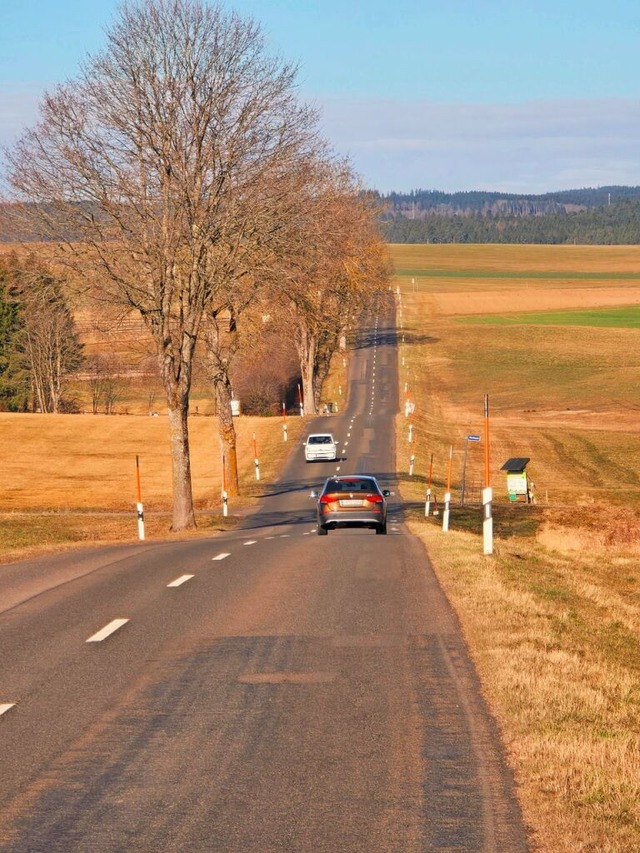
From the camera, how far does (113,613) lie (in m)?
14.4

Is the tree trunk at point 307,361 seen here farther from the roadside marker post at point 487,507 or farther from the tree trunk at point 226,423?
the roadside marker post at point 487,507

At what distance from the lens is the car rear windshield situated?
3012 centimetres

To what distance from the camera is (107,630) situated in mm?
13062

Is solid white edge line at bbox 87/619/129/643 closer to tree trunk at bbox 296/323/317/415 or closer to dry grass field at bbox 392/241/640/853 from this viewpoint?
dry grass field at bbox 392/241/640/853

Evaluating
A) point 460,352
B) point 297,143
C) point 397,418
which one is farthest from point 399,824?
point 460,352

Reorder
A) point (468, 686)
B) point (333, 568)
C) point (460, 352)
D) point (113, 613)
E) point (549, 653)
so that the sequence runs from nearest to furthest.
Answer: point (468, 686) → point (549, 653) → point (113, 613) → point (333, 568) → point (460, 352)

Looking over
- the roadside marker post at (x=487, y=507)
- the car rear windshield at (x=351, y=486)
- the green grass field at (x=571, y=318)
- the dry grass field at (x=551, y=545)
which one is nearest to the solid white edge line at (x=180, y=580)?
the dry grass field at (x=551, y=545)

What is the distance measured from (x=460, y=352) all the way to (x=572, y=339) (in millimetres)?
13340

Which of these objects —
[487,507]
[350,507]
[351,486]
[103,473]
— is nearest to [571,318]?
[103,473]

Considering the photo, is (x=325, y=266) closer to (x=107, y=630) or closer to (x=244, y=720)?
(x=107, y=630)

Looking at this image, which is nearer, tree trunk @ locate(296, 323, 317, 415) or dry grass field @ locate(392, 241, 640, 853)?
dry grass field @ locate(392, 241, 640, 853)

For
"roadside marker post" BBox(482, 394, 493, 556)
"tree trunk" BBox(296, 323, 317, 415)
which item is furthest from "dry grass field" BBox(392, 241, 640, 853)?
"tree trunk" BBox(296, 323, 317, 415)

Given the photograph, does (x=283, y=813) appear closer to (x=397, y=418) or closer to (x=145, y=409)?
(x=397, y=418)

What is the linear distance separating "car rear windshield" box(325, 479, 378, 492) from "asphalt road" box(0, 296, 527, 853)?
39.5 feet
